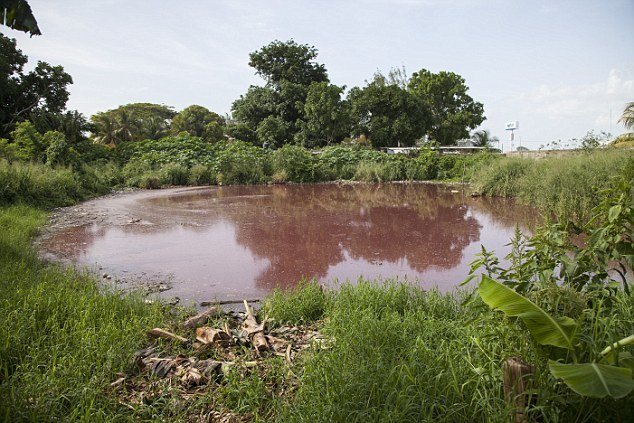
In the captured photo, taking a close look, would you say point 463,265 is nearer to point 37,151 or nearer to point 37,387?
point 37,387

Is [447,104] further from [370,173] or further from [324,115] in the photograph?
[370,173]

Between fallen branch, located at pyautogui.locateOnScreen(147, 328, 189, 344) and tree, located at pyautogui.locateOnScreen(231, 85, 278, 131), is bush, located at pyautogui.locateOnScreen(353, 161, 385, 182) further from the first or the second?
fallen branch, located at pyautogui.locateOnScreen(147, 328, 189, 344)

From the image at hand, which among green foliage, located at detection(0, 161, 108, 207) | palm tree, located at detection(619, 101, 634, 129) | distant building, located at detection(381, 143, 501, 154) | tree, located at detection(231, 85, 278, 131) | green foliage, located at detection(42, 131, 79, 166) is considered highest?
tree, located at detection(231, 85, 278, 131)

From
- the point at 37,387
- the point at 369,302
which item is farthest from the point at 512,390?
the point at 37,387

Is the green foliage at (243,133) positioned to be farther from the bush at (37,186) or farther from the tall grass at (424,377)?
the tall grass at (424,377)

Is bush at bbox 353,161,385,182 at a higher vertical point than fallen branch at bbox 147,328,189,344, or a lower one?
higher

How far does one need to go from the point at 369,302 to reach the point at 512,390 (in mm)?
1872

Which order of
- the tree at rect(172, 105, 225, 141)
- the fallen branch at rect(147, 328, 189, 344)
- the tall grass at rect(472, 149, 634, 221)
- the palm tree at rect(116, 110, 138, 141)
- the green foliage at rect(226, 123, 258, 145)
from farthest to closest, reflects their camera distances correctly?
1. the tree at rect(172, 105, 225, 141)
2. the palm tree at rect(116, 110, 138, 141)
3. the green foliage at rect(226, 123, 258, 145)
4. the tall grass at rect(472, 149, 634, 221)
5. the fallen branch at rect(147, 328, 189, 344)

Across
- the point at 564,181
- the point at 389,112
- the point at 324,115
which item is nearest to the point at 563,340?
the point at 564,181

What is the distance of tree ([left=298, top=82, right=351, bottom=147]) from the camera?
25.8m

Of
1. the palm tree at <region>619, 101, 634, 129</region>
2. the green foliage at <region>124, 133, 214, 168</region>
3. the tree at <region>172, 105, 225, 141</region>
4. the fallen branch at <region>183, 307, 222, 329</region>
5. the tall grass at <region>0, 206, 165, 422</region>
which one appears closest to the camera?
the tall grass at <region>0, 206, 165, 422</region>

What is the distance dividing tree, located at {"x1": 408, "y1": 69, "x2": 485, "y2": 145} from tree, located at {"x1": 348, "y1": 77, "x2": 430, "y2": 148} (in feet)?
14.9

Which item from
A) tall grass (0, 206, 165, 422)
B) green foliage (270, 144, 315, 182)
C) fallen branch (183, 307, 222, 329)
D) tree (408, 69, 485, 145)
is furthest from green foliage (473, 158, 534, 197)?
tree (408, 69, 485, 145)

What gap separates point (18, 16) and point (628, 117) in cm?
2275
